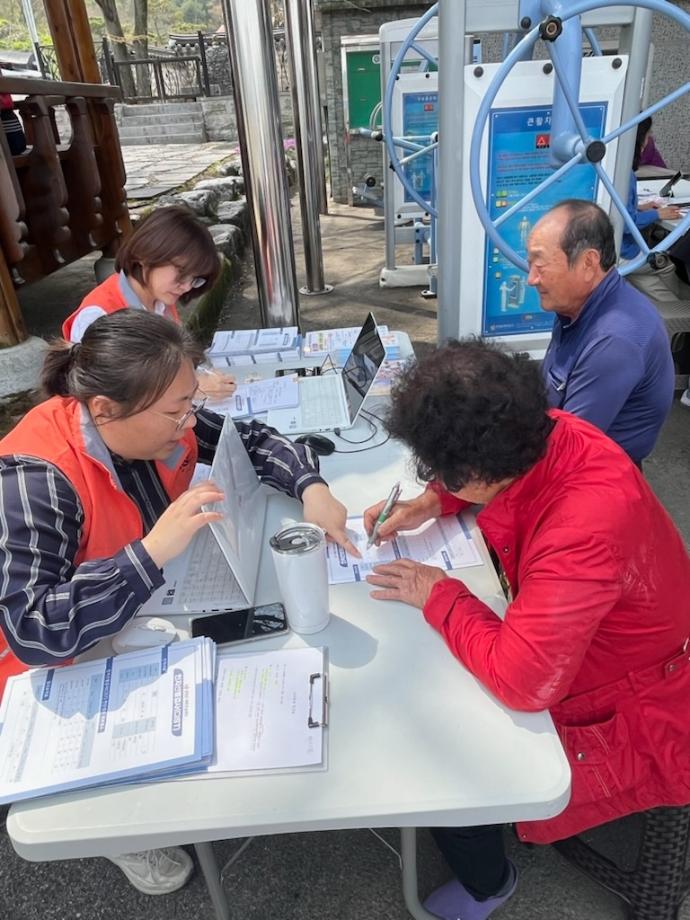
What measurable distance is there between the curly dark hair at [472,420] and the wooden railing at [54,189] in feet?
8.67

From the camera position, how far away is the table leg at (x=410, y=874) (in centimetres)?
118

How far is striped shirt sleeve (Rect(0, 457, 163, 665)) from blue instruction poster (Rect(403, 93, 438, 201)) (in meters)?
4.69

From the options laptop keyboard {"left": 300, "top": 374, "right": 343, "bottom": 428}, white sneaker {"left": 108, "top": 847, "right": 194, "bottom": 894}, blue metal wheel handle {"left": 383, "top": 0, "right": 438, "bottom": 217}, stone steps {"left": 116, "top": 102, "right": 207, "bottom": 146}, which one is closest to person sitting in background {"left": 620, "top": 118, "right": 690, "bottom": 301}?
blue metal wheel handle {"left": 383, "top": 0, "right": 438, "bottom": 217}

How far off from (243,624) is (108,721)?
0.90 feet

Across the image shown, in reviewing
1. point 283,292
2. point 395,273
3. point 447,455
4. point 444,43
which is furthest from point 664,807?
point 395,273

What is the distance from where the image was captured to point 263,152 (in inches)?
110

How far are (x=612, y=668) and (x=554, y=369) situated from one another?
112 cm

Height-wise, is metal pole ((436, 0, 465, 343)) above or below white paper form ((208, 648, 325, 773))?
above

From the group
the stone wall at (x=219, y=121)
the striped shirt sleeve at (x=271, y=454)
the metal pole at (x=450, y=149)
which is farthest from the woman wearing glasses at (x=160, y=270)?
the stone wall at (x=219, y=121)

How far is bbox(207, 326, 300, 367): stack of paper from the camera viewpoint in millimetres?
2477

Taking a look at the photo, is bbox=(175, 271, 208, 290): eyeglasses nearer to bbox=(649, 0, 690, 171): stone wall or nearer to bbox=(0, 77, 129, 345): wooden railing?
bbox=(0, 77, 129, 345): wooden railing

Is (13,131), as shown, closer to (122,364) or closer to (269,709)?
(122,364)

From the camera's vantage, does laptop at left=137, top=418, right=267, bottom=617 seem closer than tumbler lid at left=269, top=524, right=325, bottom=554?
No

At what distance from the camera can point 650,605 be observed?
109cm
